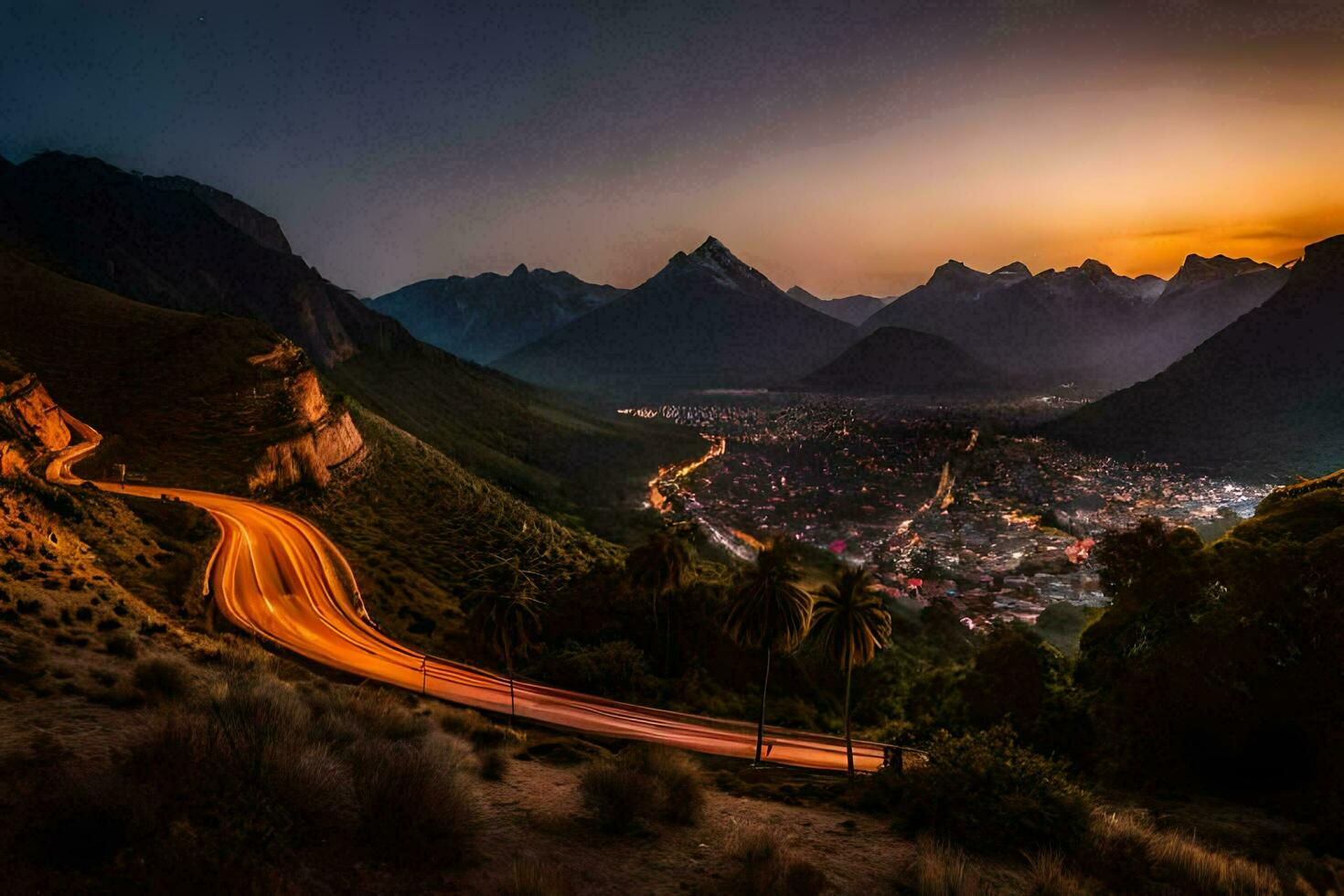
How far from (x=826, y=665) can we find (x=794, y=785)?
30.5m

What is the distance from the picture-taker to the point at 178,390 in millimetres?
60250

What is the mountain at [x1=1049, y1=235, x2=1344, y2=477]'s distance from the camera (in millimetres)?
127062

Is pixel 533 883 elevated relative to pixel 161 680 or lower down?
lower down

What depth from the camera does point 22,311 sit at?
66875mm

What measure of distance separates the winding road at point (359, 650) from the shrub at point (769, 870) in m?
21.4

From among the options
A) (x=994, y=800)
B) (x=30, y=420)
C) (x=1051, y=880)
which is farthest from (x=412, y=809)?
(x=30, y=420)

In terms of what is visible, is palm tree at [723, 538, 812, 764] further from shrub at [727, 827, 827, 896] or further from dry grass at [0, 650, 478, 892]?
dry grass at [0, 650, 478, 892]

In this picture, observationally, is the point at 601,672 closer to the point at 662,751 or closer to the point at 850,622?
the point at 850,622

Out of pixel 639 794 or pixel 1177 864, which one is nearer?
pixel 1177 864

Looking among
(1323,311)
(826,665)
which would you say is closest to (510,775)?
(826,665)

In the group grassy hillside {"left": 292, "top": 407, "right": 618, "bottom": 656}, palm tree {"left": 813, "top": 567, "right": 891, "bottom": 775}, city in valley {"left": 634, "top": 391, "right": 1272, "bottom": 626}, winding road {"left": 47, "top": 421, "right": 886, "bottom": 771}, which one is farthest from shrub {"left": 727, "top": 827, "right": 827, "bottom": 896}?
city in valley {"left": 634, "top": 391, "right": 1272, "bottom": 626}

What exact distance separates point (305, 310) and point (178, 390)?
4384 inches

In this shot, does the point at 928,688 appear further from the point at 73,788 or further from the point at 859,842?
the point at 73,788

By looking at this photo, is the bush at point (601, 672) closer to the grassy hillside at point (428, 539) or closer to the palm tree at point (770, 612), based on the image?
the grassy hillside at point (428, 539)
